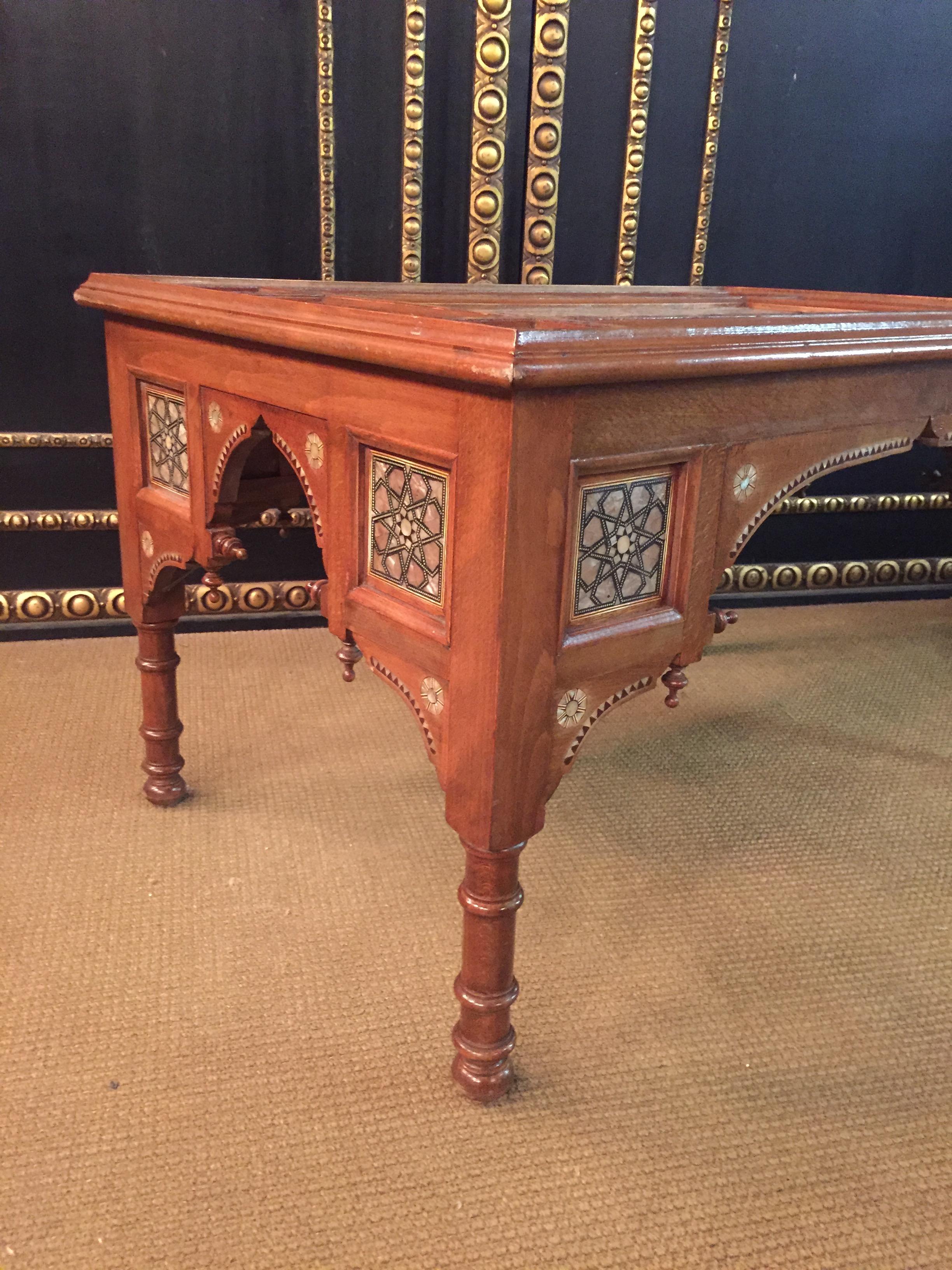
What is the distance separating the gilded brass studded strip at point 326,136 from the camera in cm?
201

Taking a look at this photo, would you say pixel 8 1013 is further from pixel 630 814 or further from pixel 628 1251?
pixel 630 814

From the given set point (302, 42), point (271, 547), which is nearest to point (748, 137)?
point (302, 42)

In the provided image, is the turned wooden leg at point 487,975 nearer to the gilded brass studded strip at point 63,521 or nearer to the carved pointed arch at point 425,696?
the carved pointed arch at point 425,696

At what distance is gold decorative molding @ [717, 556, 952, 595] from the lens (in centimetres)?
267

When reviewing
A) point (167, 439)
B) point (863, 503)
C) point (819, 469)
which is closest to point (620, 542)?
point (819, 469)

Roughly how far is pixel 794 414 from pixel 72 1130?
1.04m

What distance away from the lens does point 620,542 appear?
0.98 metres

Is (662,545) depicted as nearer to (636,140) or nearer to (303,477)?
(303,477)

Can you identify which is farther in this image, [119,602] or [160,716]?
[119,602]

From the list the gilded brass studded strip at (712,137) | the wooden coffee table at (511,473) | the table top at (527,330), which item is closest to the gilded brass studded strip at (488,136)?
the gilded brass studded strip at (712,137)

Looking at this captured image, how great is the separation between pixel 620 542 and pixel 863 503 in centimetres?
193

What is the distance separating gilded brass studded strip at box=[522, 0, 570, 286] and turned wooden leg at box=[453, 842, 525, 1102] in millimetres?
1485

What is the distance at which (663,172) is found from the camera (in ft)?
7.48

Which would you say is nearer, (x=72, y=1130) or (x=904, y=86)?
(x=72, y=1130)
